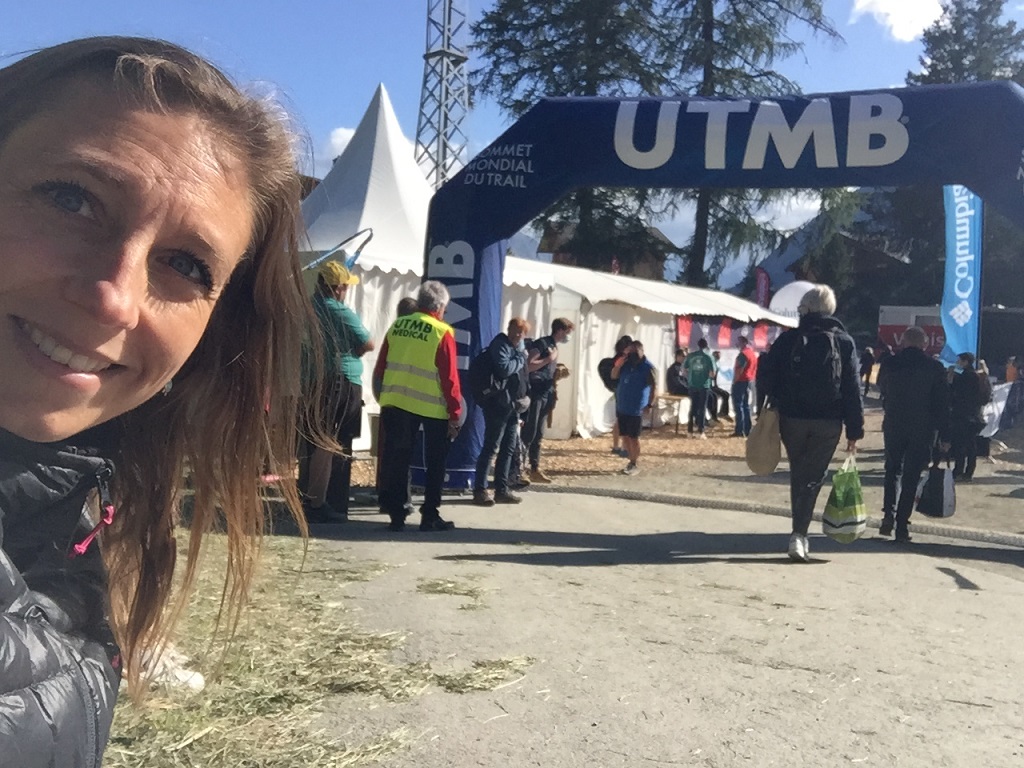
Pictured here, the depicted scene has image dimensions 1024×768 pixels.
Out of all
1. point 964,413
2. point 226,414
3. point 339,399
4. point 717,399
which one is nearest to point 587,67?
point 717,399

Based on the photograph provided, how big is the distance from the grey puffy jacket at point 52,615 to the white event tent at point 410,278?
9.60 metres

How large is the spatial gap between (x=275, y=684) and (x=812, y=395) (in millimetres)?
4586

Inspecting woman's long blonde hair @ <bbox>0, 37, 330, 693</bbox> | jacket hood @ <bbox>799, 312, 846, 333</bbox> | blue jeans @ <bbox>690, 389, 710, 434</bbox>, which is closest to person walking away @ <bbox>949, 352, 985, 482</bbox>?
blue jeans @ <bbox>690, 389, 710, 434</bbox>

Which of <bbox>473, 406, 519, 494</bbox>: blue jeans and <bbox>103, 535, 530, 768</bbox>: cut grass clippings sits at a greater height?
<bbox>473, 406, 519, 494</bbox>: blue jeans

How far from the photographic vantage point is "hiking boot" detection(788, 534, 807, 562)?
6.93 metres

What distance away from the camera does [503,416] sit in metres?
8.63

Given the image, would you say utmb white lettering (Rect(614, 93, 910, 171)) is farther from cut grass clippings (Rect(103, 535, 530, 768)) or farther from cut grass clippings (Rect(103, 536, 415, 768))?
cut grass clippings (Rect(103, 536, 415, 768))

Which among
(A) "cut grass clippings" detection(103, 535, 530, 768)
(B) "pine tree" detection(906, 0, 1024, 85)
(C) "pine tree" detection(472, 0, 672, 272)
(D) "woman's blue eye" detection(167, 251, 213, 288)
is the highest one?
(B) "pine tree" detection(906, 0, 1024, 85)

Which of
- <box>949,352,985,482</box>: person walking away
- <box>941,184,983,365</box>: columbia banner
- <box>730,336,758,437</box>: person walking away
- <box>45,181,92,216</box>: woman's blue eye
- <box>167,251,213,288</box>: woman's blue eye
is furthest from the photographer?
<box>730,336,758,437</box>: person walking away

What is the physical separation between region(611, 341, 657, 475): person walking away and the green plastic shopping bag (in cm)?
516

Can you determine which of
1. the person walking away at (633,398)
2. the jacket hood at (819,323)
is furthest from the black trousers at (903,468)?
the person walking away at (633,398)

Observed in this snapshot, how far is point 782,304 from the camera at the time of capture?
1020 inches

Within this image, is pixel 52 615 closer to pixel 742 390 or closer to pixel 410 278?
pixel 410 278

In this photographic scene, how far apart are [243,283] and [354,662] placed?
2.88 metres
